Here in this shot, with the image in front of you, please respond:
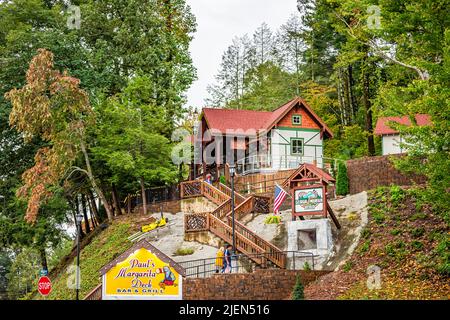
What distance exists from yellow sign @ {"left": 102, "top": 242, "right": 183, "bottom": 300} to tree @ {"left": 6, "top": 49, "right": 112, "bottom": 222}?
13.4 m

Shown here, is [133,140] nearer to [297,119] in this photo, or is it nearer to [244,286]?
[297,119]

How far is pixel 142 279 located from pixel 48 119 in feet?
56.1

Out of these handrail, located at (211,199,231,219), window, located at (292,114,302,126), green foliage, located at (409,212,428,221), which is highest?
window, located at (292,114,302,126)

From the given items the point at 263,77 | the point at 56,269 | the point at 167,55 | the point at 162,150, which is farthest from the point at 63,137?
the point at 263,77

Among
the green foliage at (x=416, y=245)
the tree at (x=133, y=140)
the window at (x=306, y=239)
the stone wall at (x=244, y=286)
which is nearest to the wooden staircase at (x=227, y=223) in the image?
the window at (x=306, y=239)

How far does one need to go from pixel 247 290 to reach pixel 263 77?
45219 mm

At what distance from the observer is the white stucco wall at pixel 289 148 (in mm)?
43219

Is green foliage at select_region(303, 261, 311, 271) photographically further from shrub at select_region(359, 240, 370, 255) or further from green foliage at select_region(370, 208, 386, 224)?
green foliage at select_region(370, 208, 386, 224)

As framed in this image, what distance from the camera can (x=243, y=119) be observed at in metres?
46.2

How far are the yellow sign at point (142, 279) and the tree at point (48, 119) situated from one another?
13.4 m

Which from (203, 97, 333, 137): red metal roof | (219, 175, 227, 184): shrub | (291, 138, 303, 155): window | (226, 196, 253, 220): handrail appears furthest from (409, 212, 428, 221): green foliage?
(203, 97, 333, 137): red metal roof

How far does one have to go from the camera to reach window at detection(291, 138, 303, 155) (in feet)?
144

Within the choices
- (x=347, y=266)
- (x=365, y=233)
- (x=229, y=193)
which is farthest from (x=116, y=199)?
(x=347, y=266)

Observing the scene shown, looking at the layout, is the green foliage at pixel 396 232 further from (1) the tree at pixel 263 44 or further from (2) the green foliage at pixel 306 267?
(1) the tree at pixel 263 44
